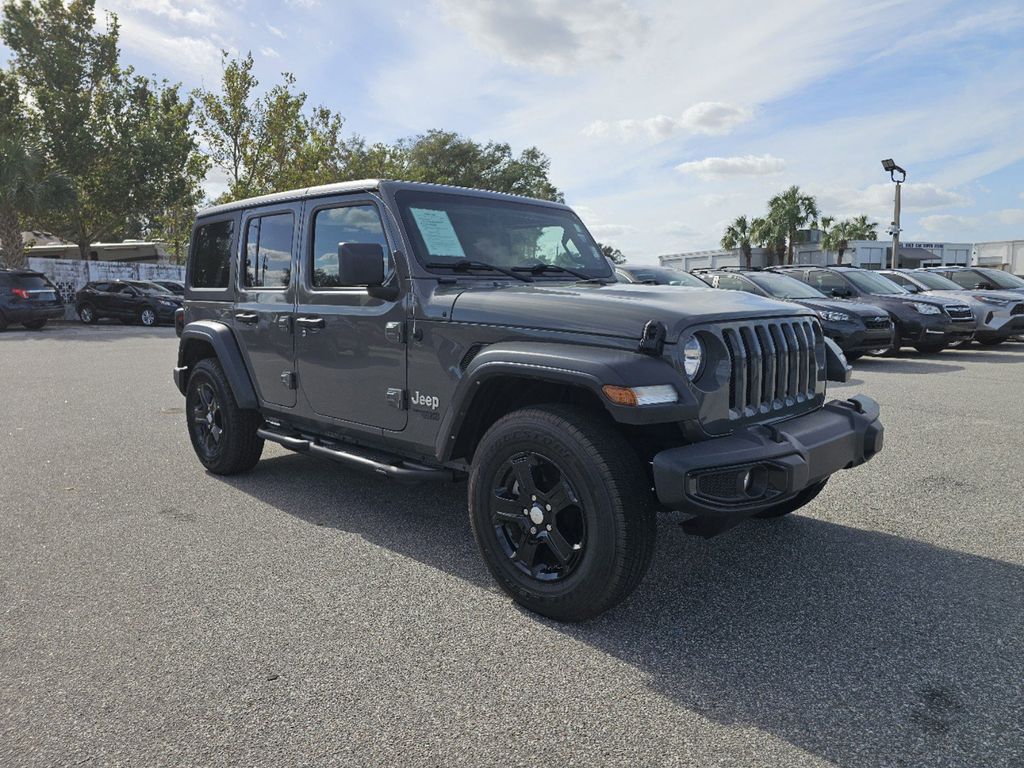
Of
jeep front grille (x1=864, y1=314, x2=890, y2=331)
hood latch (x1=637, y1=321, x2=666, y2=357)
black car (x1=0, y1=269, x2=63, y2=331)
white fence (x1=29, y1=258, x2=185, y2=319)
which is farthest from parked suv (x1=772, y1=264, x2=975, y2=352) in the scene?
white fence (x1=29, y1=258, x2=185, y2=319)

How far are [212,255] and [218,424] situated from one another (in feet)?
4.00

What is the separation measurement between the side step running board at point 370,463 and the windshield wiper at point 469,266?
1017 millimetres

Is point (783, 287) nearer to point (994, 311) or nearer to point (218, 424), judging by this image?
point (994, 311)

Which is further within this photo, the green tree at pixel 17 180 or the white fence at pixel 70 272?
the white fence at pixel 70 272

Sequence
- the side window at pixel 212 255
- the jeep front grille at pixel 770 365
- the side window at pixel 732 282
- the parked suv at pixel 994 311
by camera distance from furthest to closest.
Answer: the parked suv at pixel 994 311
the side window at pixel 732 282
the side window at pixel 212 255
the jeep front grille at pixel 770 365

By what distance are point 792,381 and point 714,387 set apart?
686mm

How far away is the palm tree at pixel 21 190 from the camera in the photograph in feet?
79.9

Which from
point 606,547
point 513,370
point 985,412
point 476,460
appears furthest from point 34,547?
point 985,412

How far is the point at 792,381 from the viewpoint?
3482 mm

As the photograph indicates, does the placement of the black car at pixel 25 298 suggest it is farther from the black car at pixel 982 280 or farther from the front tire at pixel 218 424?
the black car at pixel 982 280

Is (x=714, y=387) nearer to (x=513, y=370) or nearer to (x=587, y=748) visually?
(x=513, y=370)

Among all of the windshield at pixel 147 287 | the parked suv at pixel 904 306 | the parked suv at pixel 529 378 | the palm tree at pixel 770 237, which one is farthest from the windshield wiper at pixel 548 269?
the palm tree at pixel 770 237

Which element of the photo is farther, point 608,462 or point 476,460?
point 476,460

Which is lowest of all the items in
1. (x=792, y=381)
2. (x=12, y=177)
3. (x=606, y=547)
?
(x=606, y=547)
